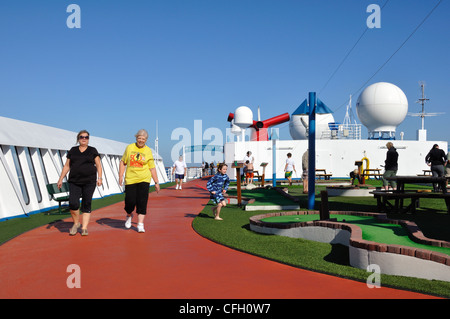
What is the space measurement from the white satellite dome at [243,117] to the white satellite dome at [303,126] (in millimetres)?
3782

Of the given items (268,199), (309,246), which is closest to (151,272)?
(309,246)

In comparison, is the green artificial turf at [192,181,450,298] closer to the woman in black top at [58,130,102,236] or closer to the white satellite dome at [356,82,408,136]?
the woman in black top at [58,130,102,236]

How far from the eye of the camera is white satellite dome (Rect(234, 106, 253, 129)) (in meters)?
36.5

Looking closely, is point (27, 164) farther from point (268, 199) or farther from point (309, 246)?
point (309, 246)

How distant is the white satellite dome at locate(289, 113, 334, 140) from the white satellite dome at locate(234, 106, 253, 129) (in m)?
3.78

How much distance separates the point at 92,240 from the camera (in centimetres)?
627

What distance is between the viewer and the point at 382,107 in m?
30.2

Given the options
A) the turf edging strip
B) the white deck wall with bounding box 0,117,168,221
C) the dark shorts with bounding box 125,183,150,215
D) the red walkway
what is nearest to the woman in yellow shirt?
the dark shorts with bounding box 125,183,150,215

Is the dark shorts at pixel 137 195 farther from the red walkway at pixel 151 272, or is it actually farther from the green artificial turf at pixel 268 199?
the green artificial turf at pixel 268 199

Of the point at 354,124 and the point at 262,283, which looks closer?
the point at 262,283
